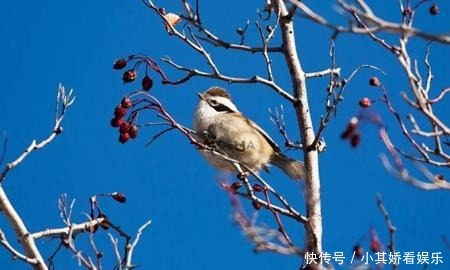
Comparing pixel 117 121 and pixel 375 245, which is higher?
pixel 117 121

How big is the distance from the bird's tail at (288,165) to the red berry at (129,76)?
1.54 m

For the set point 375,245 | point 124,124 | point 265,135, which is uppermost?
point 265,135

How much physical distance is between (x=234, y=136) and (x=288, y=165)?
47 cm

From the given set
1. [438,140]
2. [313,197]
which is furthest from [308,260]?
[438,140]

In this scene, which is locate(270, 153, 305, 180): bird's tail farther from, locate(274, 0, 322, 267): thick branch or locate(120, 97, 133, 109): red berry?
locate(120, 97, 133, 109): red berry


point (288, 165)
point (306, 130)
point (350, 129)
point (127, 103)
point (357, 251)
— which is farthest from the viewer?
point (288, 165)

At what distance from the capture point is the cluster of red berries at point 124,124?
4859 mm

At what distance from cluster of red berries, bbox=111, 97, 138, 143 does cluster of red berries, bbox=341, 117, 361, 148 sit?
2080mm

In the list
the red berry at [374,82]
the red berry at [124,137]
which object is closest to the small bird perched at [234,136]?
the red berry at [124,137]

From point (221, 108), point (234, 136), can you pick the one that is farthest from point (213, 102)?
point (234, 136)

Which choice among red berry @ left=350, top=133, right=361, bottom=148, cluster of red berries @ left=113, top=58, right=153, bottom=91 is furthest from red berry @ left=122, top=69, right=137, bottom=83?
red berry @ left=350, top=133, right=361, bottom=148

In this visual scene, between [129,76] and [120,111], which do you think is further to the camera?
[129,76]

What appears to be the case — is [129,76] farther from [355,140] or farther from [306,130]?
[355,140]

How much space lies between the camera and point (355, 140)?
2.95 metres
